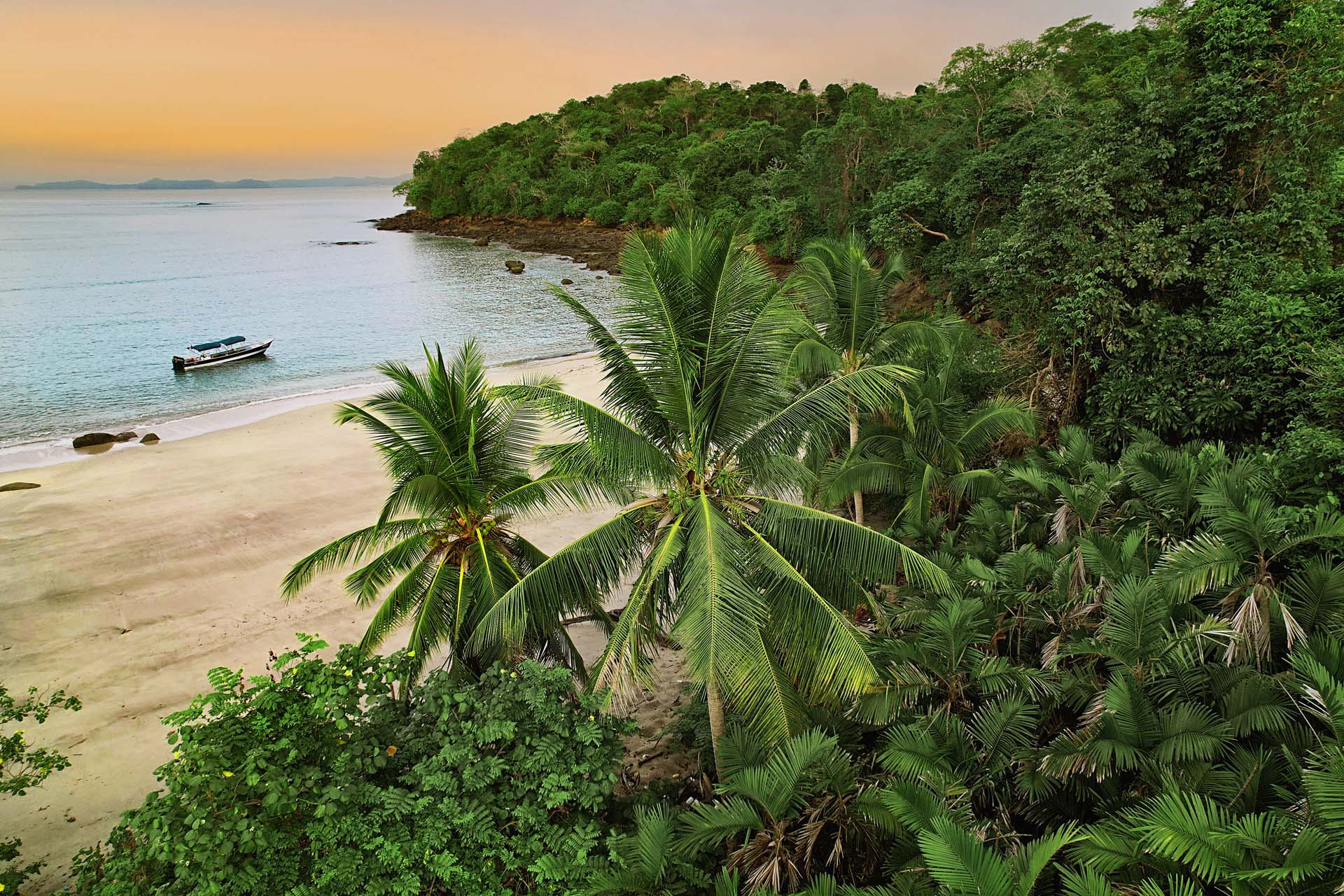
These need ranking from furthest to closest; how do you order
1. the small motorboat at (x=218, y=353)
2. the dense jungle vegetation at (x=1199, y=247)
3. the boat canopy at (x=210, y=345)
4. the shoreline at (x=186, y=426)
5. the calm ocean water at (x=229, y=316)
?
the boat canopy at (x=210, y=345) → the small motorboat at (x=218, y=353) → the calm ocean water at (x=229, y=316) → the shoreline at (x=186, y=426) → the dense jungle vegetation at (x=1199, y=247)

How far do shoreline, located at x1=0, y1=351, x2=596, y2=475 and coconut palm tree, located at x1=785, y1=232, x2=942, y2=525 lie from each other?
1651 centimetres

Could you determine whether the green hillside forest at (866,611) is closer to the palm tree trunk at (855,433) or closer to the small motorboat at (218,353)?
the palm tree trunk at (855,433)

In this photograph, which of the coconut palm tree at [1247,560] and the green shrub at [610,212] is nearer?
the coconut palm tree at [1247,560]

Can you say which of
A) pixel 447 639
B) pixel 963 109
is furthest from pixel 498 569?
pixel 963 109

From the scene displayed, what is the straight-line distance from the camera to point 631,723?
284 inches

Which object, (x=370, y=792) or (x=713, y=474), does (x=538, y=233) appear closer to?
(x=713, y=474)

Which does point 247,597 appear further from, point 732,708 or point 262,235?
point 262,235

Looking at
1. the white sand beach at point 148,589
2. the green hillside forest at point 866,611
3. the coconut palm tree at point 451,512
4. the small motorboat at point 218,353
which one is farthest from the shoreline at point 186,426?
the coconut palm tree at point 451,512

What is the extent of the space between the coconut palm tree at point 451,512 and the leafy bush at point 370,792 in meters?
1.46

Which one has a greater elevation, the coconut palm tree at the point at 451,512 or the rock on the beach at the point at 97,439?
the coconut palm tree at the point at 451,512

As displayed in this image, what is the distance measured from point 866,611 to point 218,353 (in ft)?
111

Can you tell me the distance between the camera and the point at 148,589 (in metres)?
13.4

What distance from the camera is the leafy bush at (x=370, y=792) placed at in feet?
18.6

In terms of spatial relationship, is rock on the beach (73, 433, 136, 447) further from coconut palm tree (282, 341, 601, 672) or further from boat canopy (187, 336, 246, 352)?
coconut palm tree (282, 341, 601, 672)
